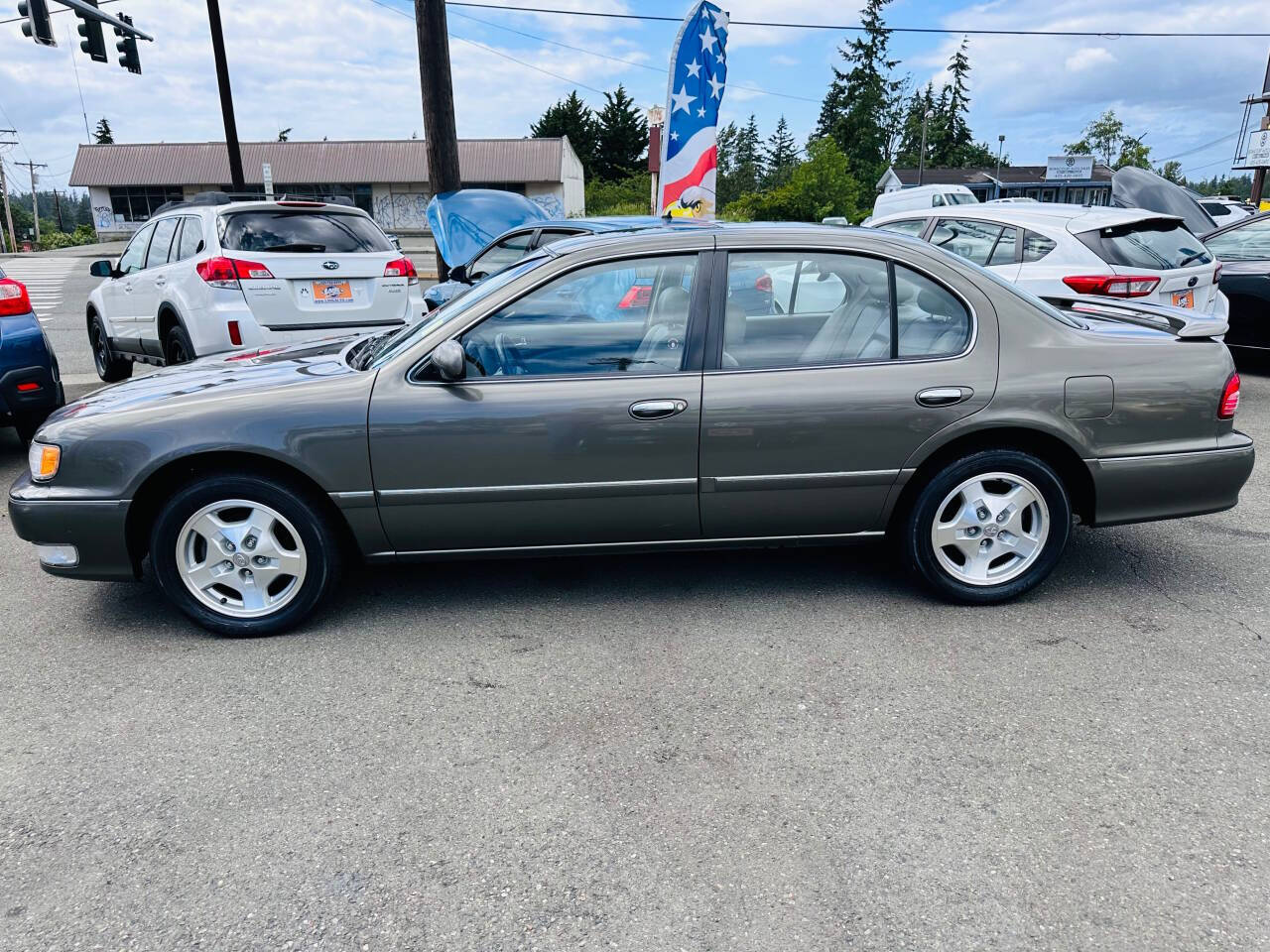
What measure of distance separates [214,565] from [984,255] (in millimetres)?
6338

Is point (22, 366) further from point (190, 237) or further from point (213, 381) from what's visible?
point (213, 381)

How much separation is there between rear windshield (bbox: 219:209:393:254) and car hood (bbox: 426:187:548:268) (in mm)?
2902

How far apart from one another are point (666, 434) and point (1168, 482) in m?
2.10

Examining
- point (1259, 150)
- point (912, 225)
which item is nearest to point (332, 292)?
point (912, 225)

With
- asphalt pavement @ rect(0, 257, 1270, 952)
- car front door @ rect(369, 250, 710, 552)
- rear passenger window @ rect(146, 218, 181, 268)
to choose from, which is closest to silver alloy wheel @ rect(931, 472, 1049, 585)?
asphalt pavement @ rect(0, 257, 1270, 952)

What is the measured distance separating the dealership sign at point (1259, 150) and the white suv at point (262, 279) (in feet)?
75.1

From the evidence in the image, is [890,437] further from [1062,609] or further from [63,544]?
[63,544]

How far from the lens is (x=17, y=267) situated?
3025 cm

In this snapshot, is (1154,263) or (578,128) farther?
(578,128)

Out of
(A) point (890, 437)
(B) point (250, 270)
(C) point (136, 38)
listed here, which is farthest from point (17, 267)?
(A) point (890, 437)

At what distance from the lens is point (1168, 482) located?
379 centimetres

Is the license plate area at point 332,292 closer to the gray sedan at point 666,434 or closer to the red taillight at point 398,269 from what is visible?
the red taillight at point 398,269

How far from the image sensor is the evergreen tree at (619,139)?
A: 6047cm

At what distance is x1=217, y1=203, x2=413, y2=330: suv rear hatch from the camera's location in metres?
7.10
